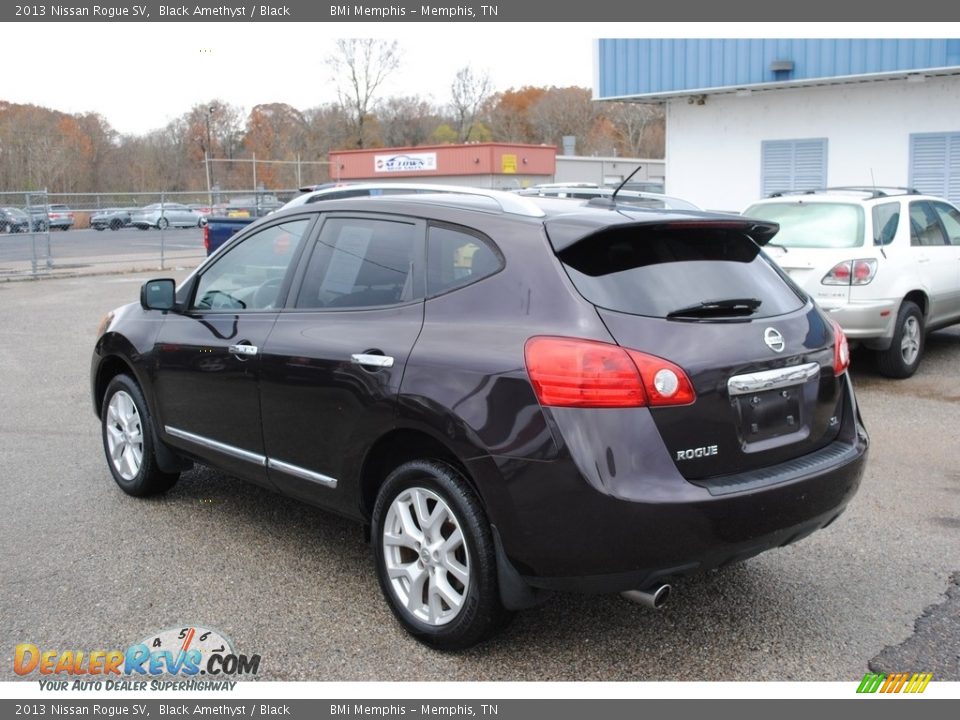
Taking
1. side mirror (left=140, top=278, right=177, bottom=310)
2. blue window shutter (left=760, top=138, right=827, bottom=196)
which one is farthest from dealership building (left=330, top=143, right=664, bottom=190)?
side mirror (left=140, top=278, right=177, bottom=310)

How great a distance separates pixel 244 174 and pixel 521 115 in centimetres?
3067

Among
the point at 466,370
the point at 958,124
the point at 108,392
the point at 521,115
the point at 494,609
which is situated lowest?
the point at 494,609

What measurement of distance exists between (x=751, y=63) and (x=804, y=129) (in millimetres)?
1491

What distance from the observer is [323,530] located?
5195 millimetres

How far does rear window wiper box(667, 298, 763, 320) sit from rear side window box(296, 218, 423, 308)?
110 centimetres

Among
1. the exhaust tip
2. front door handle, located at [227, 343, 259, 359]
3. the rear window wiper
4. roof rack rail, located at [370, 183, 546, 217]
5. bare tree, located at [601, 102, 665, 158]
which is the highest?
bare tree, located at [601, 102, 665, 158]

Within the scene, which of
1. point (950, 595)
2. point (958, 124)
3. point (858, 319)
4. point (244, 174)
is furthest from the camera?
point (244, 174)

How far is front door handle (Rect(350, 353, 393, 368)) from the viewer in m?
3.89

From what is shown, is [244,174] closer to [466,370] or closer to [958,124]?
[958,124]

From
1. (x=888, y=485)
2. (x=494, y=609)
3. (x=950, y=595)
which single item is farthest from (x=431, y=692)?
(x=888, y=485)

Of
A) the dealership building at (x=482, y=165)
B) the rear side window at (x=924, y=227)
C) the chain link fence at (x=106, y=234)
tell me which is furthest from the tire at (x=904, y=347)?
the dealership building at (x=482, y=165)

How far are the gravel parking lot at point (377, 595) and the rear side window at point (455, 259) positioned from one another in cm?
144

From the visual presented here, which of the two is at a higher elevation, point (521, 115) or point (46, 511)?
point (521, 115)

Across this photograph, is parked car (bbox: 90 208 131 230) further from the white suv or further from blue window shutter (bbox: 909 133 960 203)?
the white suv
